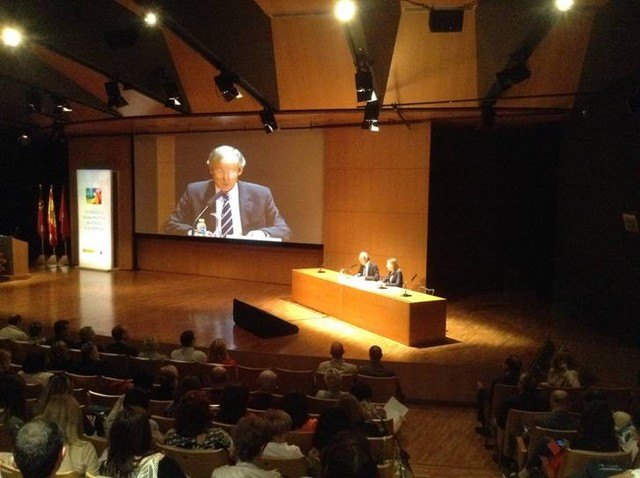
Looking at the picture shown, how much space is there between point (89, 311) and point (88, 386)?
4727mm

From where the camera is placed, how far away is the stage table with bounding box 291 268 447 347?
738cm

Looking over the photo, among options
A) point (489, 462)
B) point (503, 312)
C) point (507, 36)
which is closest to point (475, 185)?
point (503, 312)

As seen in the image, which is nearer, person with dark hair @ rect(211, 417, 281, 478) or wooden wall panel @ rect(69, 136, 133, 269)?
person with dark hair @ rect(211, 417, 281, 478)

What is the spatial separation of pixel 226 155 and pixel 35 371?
763 centimetres

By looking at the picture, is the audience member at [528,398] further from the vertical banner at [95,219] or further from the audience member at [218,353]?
the vertical banner at [95,219]

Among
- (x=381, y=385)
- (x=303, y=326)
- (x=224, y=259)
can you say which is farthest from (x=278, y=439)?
(x=224, y=259)

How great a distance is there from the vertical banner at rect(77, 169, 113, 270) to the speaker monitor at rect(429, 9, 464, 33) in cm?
898

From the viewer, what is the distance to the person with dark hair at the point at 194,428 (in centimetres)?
297

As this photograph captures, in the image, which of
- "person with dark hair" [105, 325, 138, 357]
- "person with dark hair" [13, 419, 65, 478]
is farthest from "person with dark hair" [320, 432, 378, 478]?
"person with dark hair" [105, 325, 138, 357]

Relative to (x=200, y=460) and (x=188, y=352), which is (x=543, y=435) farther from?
(x=188, y=352)

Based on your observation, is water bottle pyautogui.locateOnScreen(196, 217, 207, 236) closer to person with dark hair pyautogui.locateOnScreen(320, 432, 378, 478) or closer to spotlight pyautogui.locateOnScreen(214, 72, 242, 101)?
spotlight pyautogui.locateOnScreen(214, 72, 242, 101)

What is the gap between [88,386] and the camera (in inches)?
182

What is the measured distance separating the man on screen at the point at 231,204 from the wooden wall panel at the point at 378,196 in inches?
46.9

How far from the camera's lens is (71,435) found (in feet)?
10.3
